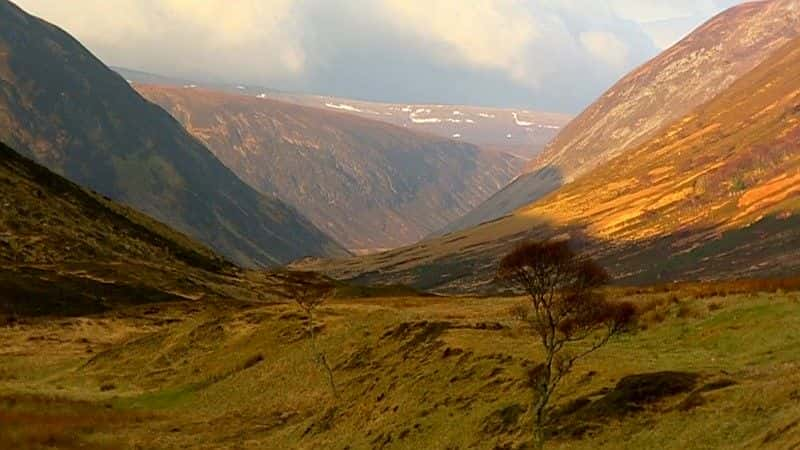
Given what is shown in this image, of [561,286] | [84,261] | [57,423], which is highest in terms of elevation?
[84,261]

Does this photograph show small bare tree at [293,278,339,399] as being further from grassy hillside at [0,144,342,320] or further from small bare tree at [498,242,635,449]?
grassy hillside at [0,144,342,320]

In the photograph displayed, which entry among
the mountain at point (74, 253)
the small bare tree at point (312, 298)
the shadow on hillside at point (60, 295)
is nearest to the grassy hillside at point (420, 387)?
the small bare tree at point (312, 298)

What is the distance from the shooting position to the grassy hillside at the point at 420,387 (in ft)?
101

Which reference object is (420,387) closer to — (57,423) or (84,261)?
(57,423)

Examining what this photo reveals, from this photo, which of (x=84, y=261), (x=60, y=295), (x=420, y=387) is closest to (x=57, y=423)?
(x=420, y=387)

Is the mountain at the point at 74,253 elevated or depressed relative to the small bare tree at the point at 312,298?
elevated

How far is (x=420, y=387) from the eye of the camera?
43.8 m

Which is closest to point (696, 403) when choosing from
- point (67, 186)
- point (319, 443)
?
point (319, 443)

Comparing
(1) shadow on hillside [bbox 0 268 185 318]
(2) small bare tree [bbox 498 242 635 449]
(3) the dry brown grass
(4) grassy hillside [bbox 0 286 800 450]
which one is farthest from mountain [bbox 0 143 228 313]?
(2) small bare tree [bbox 498 242 635 449]

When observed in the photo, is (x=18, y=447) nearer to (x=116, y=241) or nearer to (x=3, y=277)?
(x=3, y=277)

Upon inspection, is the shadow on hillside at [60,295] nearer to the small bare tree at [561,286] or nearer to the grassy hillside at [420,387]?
the grassy hillside at [420,387]

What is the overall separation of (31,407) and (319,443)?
2067 centimetres

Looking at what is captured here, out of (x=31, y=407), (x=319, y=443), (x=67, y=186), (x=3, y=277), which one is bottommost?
(x=319, y=443)

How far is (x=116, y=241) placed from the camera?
15612 cm
